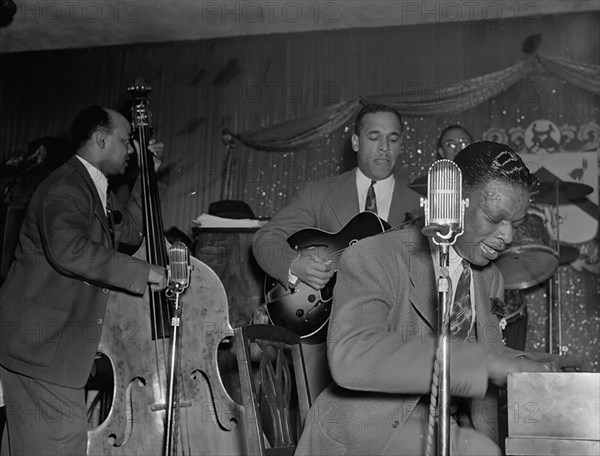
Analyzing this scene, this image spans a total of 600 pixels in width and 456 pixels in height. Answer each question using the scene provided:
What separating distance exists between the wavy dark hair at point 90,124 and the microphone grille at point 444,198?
8.98 feet

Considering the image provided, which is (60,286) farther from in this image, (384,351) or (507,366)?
(507,366)

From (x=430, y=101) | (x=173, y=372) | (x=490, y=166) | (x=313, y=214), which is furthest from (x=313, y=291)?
(x=430, y=101)

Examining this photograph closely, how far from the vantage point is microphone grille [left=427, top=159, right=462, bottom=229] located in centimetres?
174

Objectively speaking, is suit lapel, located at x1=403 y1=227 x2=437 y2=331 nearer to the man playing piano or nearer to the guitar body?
the man playing piano

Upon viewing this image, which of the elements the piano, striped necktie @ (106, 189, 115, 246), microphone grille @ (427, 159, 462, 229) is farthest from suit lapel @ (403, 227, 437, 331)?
striped necktie @ (106, 189, 115, 246)

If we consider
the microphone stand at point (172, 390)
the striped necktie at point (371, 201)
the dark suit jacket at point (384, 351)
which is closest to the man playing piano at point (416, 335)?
the dark suit jacket at point (384, 351)

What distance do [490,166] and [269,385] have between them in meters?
0.91

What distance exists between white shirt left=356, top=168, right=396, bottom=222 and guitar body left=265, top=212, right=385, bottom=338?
1.33 feet

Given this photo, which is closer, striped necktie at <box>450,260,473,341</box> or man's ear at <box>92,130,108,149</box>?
striped necktie at <box>450,260,473,341</box>

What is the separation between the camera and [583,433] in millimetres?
1464

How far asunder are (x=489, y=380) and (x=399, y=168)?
501 centimetres

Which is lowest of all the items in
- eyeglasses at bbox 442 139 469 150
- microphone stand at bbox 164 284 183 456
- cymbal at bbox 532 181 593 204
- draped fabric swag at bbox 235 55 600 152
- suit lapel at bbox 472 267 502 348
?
microphone stand at bbox 164 284 183 456

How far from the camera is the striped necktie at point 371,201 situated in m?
4.02

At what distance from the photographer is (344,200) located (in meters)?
3.97
